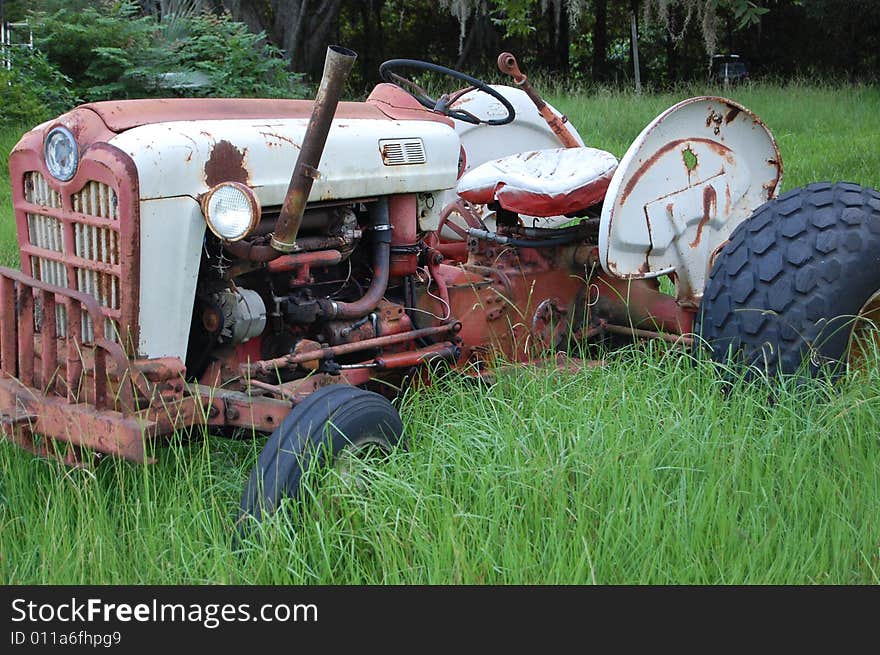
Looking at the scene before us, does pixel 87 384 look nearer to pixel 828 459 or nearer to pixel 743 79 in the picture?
pixel 828 459

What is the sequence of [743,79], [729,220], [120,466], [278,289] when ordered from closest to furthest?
[120,466]
[278,289]
[729,220]
[743,79]

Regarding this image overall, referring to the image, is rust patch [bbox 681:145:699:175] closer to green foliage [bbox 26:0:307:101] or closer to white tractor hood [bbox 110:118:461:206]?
white tractor hood [bbox 110:118:461:206]

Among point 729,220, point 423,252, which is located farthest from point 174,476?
point 729,220

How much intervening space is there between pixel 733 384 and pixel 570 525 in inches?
46.6

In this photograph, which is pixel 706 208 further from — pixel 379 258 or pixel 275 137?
pixel 275 137

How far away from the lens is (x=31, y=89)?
1015 centimetres

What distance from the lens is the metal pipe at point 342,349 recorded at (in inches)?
127

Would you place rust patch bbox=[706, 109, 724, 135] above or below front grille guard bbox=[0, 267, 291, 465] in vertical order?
above

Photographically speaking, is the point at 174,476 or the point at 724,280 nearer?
the point at 174,476

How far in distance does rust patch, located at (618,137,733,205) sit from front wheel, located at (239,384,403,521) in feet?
4.63

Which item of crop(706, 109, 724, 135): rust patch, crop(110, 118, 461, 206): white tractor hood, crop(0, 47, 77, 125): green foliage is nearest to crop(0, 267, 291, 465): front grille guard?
crop(110, 118, 461, 206): white tractor hood

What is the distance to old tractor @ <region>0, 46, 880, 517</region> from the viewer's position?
2.95 metres

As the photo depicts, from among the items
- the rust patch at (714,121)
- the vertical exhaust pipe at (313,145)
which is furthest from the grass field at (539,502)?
the rust patch at (714,121)

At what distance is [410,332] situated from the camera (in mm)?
3713
